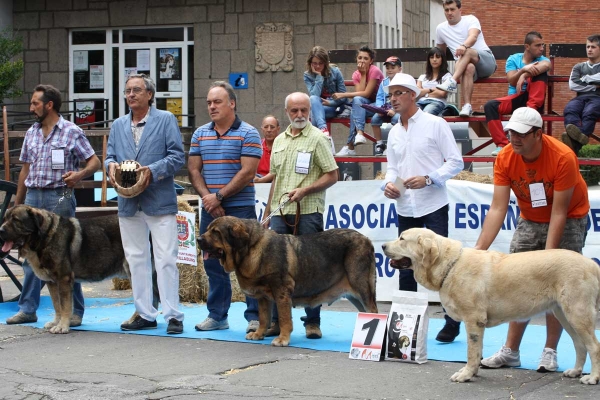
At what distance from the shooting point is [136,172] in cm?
806

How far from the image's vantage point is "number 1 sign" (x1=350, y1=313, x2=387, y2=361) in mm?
7059

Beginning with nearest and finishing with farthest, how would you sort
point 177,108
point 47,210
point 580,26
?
1. point 47,210
2. point 177,108
3. point 580,26

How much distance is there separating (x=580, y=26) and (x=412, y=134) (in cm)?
3153

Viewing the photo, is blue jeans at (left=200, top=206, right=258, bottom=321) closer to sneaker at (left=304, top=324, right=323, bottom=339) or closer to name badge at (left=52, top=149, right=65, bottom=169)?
sneaker at (left=304, top=324, right=323, bottom=339)

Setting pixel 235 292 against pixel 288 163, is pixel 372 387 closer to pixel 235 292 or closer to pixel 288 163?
pixel 288 163

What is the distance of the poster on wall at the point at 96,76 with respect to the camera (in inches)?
877

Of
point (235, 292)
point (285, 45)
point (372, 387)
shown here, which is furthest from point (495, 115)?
point (285, 45)

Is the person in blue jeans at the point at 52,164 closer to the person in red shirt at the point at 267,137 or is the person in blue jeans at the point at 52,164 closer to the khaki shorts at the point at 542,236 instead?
the person in red shirt at the point at 267,137

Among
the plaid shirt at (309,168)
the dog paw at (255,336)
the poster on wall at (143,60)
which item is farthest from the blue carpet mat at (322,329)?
the poster on wall at (143,60)

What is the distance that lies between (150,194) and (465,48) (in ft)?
20.6

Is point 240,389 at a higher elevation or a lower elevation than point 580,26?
lower

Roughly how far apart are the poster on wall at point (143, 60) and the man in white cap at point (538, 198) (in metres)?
16.3

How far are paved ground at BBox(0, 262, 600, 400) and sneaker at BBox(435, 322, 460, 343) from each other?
78 centimetres

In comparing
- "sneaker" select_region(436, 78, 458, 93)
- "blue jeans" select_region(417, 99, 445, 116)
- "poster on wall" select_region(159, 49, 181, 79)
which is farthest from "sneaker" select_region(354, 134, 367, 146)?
"poster on wall" select_region(159, 49, 181, 79)
